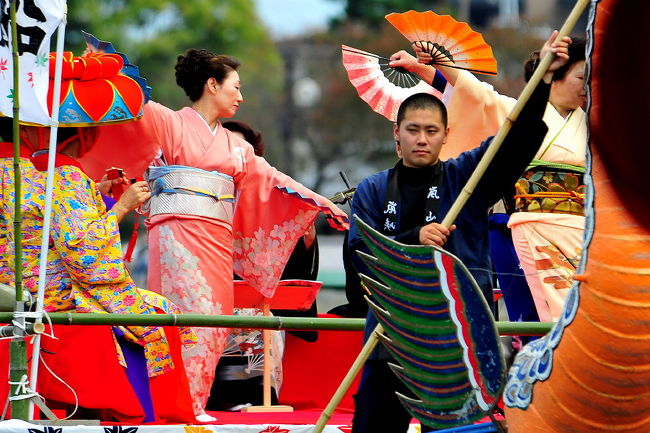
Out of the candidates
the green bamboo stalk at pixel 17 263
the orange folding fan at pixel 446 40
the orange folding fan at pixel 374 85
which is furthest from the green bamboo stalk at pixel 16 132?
the orange folding fan at pixel 374 85

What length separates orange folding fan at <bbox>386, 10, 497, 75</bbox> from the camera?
5141 mm

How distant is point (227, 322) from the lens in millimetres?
4477

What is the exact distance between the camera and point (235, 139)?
6164 millimetres

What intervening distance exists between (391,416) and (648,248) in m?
1.33

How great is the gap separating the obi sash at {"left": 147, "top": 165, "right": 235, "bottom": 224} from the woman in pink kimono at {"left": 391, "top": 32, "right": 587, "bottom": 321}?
117cm

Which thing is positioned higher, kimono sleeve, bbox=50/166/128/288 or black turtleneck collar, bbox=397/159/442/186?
black turtleneck collar, bbox=397/159/442/186

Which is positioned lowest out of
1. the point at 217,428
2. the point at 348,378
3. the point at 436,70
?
the point at 217,428

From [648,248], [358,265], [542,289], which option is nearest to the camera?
[648,248]

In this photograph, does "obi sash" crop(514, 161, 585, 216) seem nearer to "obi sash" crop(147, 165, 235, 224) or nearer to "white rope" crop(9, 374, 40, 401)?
"obi sash" crop(147, 165, 235, 224)

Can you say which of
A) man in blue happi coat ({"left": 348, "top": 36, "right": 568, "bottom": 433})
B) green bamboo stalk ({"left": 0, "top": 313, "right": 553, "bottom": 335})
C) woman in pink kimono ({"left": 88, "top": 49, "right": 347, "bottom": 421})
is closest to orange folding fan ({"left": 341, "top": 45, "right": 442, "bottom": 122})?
woman in pink kimono ({"left": 88, "top": 49, "right": 347, "bottom": 421})

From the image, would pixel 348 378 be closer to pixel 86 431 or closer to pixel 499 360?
pixel 499 360

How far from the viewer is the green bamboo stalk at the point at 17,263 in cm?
431

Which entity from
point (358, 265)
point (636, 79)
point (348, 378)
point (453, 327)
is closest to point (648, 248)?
point (636, 79)

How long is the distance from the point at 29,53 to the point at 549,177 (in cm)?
232
